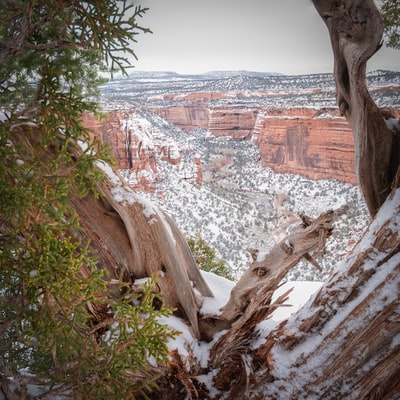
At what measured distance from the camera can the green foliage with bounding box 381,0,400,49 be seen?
3164 mm

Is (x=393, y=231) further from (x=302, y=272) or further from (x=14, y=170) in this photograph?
(x=302, y=272)

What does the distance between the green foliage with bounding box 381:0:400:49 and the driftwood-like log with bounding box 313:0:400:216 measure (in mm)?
1075

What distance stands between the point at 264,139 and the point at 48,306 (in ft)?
143

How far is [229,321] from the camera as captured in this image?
11.2 ft

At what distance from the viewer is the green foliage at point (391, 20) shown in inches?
125

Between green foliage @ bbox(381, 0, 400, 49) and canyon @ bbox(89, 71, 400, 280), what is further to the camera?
canyon @ bbox(89, 71, 400, 280)

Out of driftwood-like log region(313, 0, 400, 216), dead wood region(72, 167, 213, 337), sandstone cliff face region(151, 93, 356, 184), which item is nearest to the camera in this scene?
driftwood-like log region(313, 0, 400, 216)

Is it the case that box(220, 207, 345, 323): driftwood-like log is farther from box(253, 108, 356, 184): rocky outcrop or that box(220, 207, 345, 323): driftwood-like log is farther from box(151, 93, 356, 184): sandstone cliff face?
box(253, 108, 356, 184): rocky outcrop

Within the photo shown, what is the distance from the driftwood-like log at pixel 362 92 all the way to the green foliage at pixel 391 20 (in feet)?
3.53

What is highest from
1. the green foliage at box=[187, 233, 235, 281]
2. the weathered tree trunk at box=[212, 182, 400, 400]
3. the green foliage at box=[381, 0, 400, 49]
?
Result: the green foliage at box=[381, 0, 400, 49]

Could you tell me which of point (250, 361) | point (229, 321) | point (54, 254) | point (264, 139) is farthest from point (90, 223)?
point (264, 139)

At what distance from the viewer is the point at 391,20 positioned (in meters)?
3.30

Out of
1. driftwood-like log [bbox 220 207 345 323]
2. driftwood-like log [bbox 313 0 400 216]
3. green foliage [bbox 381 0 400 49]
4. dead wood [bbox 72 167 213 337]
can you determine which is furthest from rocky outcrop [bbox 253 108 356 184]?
dead wood [bbox 72 167 213 337]

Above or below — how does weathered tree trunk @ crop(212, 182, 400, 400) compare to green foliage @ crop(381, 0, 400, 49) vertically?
below
